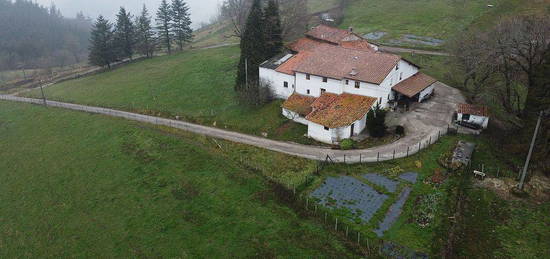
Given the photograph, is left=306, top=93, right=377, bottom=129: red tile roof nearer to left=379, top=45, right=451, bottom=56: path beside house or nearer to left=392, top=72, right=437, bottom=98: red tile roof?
left=392, top=72, right=437, bottom=98: red tile roof

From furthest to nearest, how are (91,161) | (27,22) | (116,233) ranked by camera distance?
(27,22) → (91,161) → (116,233)

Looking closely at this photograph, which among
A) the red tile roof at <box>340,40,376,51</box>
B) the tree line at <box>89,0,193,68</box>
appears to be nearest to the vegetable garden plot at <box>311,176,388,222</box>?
the red tile roof at <box>340,40,376,51</box>

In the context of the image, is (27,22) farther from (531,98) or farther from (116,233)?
(531,98)

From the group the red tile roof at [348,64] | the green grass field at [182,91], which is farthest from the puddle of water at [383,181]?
the green grass field at [182,91]

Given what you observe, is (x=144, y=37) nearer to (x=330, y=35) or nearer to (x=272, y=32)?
(x=272, y=32)

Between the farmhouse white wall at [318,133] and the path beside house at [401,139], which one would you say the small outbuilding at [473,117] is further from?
the farmhouse white wall at [318,133]

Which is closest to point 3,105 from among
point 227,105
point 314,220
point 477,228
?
point 227,105
